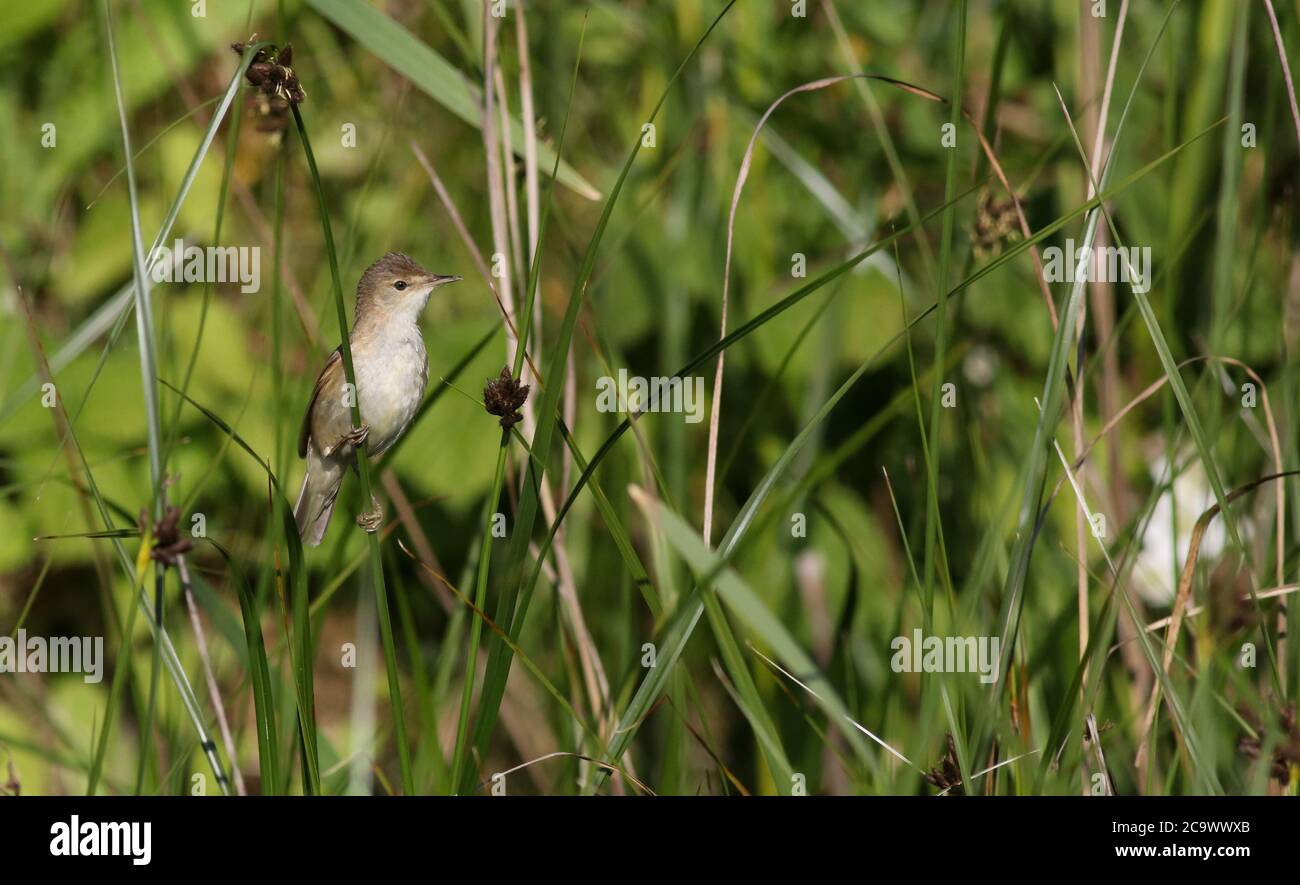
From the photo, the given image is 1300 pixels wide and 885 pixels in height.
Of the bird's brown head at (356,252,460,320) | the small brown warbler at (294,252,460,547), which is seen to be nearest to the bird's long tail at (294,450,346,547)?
the small brown warbler at (294,252,460,547)

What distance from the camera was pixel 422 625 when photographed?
4031 mm

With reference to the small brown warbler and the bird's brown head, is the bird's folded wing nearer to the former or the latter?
the small brown warbler

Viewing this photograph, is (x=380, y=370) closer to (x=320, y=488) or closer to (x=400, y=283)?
(x=400, y=283)

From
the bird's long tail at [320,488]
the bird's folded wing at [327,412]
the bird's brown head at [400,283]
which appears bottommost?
the bird's long tail at [320,488]

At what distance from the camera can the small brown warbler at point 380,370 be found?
194 cm

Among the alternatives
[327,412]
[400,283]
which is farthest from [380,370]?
[327,412]

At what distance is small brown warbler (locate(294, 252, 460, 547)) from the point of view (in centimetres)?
194

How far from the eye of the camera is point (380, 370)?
1990 mm

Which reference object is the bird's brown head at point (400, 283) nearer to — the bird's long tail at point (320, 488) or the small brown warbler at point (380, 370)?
the small brown warbler at point (380, 370)

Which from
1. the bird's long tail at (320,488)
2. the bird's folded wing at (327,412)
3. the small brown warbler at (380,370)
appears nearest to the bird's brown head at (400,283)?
the small brown warbler at (380,370)

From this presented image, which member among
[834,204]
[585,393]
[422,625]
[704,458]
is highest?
[834,204]

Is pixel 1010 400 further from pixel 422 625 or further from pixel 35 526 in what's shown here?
pixel 35 526
